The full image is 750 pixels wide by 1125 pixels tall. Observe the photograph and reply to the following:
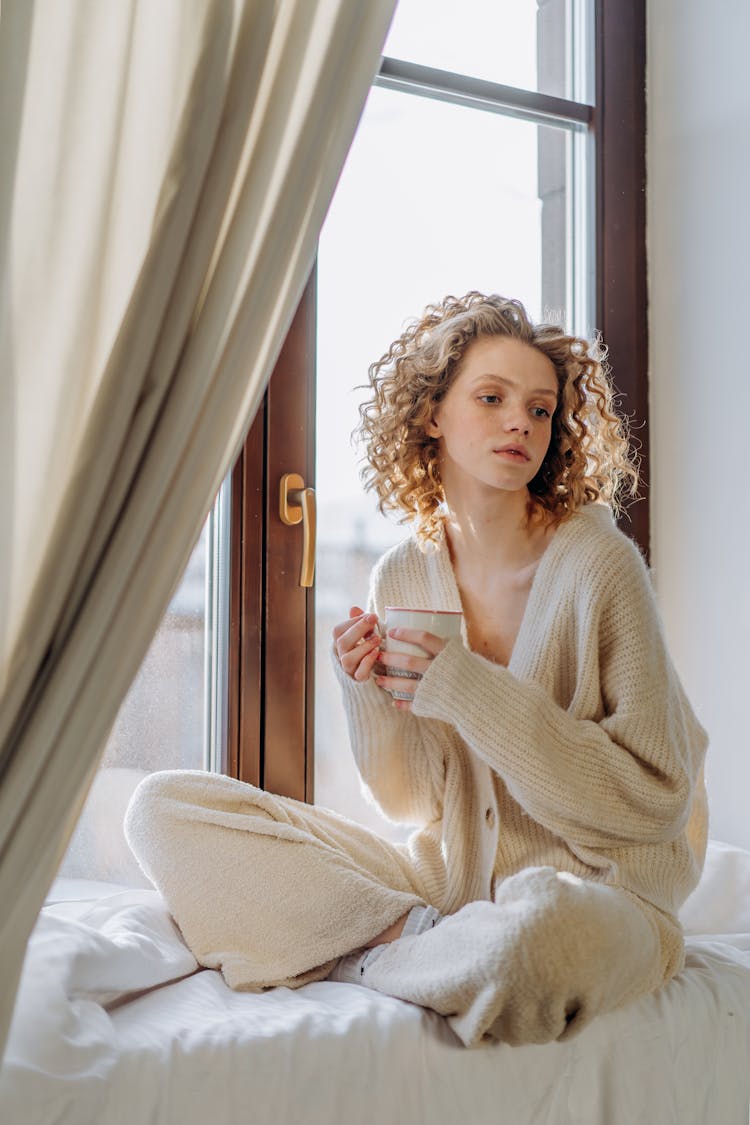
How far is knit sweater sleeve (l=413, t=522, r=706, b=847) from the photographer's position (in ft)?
4.57

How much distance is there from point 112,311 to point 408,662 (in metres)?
0.73

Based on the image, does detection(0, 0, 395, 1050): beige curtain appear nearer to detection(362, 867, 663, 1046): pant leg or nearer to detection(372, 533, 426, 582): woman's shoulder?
detection(362, 867, 663, 1046): pant leg

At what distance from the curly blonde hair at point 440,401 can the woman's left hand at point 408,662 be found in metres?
0.36

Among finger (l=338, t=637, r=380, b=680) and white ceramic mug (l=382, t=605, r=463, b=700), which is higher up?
white ceramic mug (l=382, t=605, r=463, b=700)

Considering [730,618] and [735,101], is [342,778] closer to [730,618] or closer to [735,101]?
[730,618]

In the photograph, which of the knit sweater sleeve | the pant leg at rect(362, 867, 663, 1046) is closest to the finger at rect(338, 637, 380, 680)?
the knit sweater sleeve

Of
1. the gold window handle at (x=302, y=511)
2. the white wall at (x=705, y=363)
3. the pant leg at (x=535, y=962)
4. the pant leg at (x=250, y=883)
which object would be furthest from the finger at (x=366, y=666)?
the white wall at (x=705, y=363)

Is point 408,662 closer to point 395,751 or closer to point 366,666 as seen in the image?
point 366,666

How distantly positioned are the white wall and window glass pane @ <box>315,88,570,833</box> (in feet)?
0.88

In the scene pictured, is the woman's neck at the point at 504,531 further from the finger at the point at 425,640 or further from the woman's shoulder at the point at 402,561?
the finger at the point at 425,640

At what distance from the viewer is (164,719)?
1.94 meters

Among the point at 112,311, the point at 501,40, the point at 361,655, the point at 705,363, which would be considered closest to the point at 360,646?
the point at 361,655

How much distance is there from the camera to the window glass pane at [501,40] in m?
2.16

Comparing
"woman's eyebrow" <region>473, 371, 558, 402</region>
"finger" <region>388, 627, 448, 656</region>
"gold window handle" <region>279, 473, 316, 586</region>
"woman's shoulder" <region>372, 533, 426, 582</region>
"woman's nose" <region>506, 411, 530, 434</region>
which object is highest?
"woman's eyebrow" <region>473, 371, 558, 402</region>
